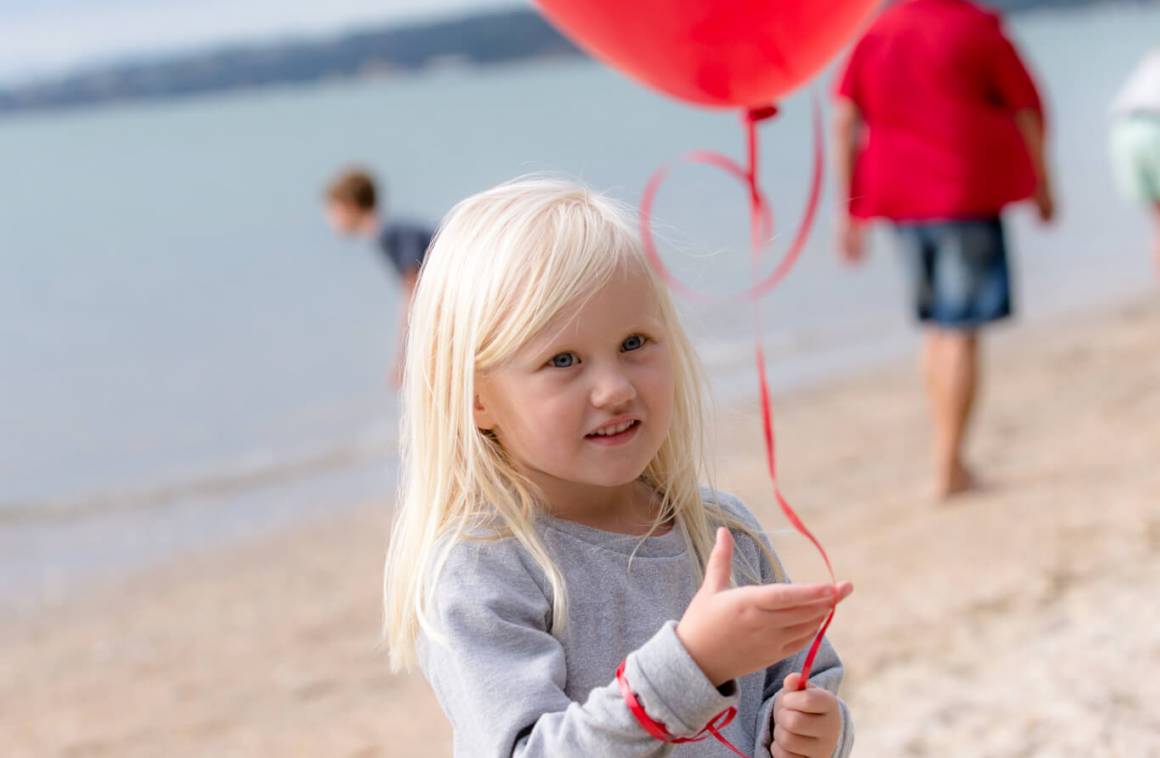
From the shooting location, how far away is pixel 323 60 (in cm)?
5853

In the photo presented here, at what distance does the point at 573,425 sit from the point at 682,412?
21 centimetres

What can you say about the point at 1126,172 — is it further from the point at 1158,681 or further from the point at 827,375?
the point at 1158,681

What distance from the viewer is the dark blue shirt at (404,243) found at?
5.67 metres

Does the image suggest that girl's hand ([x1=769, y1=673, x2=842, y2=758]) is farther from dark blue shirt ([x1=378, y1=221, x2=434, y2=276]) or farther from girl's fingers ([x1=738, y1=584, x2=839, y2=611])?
dark blue shirt ([x1=378, y1=221, x2=434, y2=276])

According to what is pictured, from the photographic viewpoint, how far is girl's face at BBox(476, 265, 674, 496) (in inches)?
58.8

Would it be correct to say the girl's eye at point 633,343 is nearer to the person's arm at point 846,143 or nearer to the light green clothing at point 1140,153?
the person's arm at point 846,143

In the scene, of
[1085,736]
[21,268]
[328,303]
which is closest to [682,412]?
[1085,736]

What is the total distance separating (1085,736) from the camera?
8.96 ft

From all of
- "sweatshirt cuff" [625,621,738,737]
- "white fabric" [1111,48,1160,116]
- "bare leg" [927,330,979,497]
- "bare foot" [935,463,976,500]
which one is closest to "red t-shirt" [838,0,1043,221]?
"bare leg" [927,330,979,497]

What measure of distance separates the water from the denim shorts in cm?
117

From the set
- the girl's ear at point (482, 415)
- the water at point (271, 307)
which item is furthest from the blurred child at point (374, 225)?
the girl's ear at point (482, 415)

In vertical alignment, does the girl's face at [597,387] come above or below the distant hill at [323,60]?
below

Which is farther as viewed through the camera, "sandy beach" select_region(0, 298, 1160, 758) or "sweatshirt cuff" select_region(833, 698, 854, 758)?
"sandy beach" select_region(0, 298, 1160, 758)

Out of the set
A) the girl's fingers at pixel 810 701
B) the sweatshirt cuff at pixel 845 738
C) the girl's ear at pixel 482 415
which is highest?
the girl's ear at pixel 482 415
